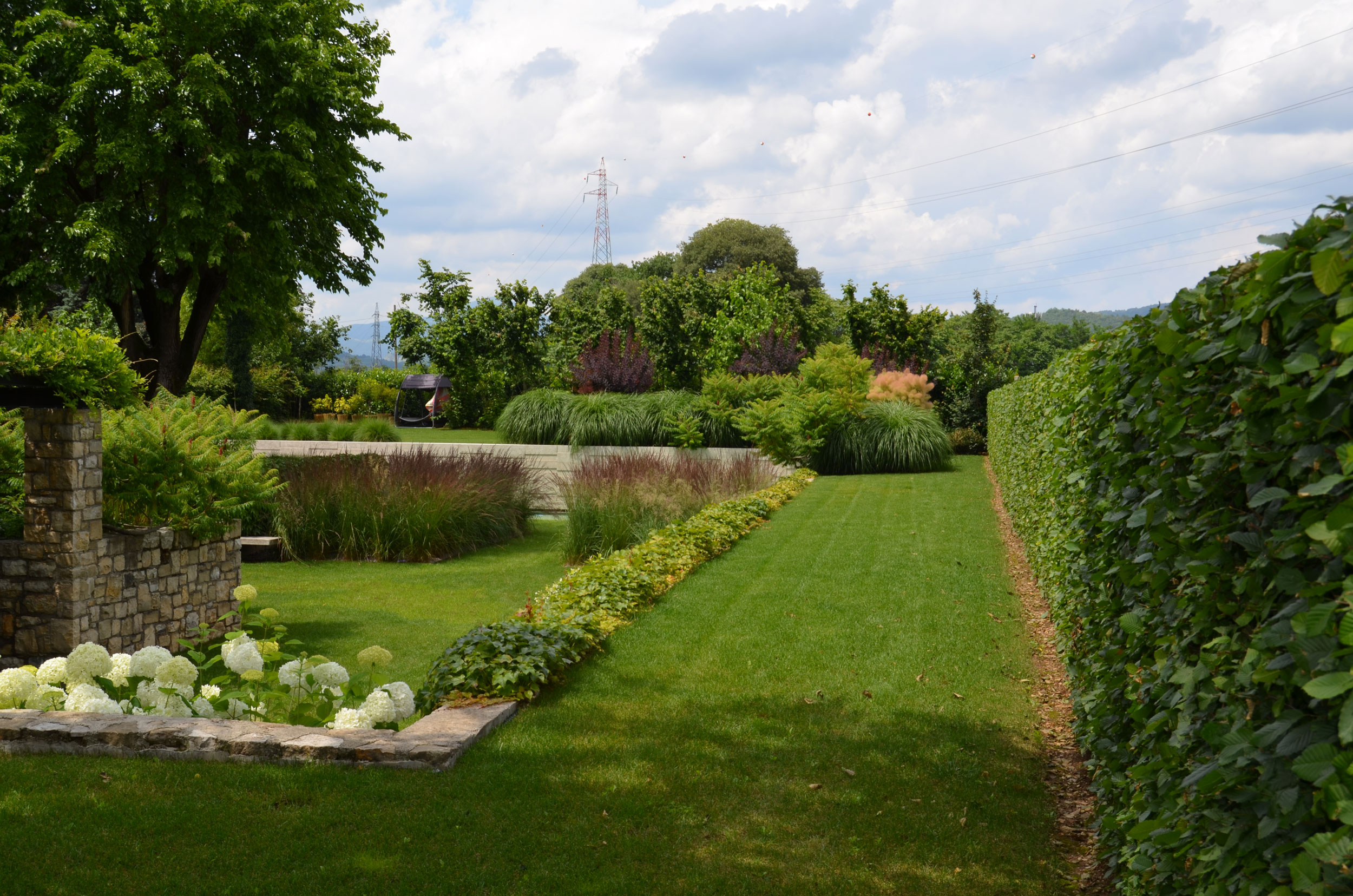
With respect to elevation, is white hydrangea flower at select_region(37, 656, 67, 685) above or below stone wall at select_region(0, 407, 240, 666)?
below

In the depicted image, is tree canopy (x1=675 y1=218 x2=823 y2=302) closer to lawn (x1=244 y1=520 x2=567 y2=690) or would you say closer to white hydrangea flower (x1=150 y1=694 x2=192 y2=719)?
lawn (x1=244 y1=520 x2=567 y2=690)

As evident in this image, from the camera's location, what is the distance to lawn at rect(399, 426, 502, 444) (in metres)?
21.1

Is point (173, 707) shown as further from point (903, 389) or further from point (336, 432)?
point (903, 389)

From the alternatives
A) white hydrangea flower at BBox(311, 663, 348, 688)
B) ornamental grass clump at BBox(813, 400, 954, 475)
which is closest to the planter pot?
white hydrangea flower at BBox(311, 663, 348, 688)

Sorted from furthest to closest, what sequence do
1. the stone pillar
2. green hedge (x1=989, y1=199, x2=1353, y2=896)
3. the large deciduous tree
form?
the large deciduous tree → the stone pillar → green hedge (x1=989, y1=199, x2=1353, y2=896)

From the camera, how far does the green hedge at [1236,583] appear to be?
146 centimetres

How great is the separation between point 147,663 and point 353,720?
1221 millimetres

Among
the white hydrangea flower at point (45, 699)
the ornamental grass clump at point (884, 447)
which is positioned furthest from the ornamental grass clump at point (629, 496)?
the white hydrangea flower at point (45, 699)

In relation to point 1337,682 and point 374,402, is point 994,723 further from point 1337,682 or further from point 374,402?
point 374,402

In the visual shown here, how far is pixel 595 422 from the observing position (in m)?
19.4

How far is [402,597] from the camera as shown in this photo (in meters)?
8.83

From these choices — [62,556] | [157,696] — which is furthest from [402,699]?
A: [62,556]

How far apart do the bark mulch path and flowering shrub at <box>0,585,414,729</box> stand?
296cm

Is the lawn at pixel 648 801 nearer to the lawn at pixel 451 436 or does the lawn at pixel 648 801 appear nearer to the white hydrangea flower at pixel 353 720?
the white hydrangea flower at pixel 353 720
